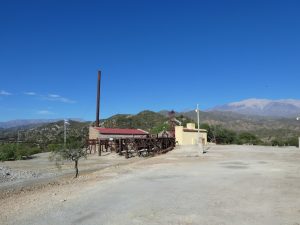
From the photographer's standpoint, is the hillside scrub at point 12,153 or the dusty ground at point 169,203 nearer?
the dusty ground at point 169,203

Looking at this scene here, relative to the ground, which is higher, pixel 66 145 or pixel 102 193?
pixel 66 145

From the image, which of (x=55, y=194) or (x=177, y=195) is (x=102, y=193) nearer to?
(x=55, y=194)

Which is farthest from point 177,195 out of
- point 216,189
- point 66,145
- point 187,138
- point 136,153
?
point 187,138

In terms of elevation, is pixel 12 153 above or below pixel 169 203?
above

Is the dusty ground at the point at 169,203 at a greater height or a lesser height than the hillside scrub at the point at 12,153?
lesser

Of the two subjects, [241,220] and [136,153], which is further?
[136,153]

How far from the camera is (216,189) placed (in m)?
15.9

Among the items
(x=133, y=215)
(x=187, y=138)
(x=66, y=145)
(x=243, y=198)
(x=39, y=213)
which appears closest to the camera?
(x=133, y=215)

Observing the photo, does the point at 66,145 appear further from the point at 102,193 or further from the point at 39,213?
the point at 39,213

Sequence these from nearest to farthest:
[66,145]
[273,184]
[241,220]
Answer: [241,220]
[273,184]
[66,145]

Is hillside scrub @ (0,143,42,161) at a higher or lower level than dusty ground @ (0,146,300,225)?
higher

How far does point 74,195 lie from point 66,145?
10112mm

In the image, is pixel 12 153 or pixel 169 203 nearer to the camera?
pixel 169 203

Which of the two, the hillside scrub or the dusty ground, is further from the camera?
the hillside scrub
